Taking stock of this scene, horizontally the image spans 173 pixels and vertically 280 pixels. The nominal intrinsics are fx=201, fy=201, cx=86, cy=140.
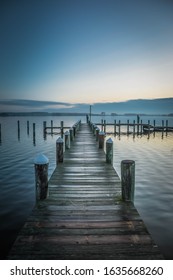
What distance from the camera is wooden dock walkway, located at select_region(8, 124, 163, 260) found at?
10.5ft

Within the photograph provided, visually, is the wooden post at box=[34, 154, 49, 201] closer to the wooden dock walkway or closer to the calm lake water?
the wooden dock walkway

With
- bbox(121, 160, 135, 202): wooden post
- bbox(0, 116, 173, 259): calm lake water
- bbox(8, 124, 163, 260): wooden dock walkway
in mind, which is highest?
bbox(121, 160, 135, 202): wooden post

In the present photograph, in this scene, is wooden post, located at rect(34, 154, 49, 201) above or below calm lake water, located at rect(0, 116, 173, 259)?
above

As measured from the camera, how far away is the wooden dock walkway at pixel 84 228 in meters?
3.20

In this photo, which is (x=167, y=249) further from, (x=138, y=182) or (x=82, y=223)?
(x=138, y=182)

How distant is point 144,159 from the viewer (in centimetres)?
1741

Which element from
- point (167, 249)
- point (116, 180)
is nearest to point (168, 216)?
point (167, 249)

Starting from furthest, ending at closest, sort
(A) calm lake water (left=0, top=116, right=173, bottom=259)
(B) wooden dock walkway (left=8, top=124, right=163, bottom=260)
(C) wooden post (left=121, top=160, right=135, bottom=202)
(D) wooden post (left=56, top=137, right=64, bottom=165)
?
(D) wooden post (left=56, top=137, right=64, bottom=165) → (A) calm lake water (left=0, top=116, right=173, bottom=259) → (C) wooden post (left=121, top=160, right=135, bottom=202) → (B) wooden dock walkway (left=8, top=124, right=163, bottom=260)

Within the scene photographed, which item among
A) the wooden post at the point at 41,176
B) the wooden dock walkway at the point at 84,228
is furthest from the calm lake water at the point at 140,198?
the wooden dock walkway at the point at 84,228

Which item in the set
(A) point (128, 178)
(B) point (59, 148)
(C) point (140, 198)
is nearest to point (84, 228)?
Result: (A) point (128, 178)

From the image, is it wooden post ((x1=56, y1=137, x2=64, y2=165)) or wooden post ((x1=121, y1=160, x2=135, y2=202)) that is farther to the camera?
wooden post ((x1=56, y1=137, x2=64, y2=165))

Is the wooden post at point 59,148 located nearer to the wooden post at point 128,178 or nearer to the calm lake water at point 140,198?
the calm lake water at point 140,198

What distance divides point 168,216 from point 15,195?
6575mm

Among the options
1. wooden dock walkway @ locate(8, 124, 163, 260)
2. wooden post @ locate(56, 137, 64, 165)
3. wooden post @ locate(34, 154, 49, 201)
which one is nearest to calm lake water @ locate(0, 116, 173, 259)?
wooden post @ locate(34, 154, 49, 201)
